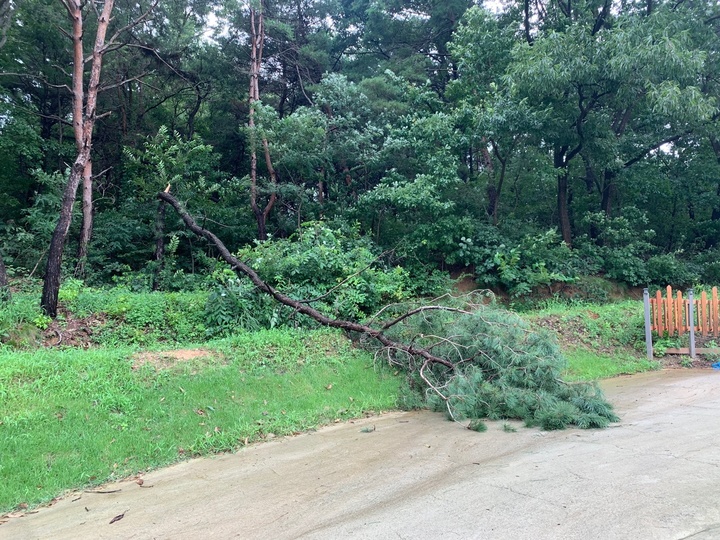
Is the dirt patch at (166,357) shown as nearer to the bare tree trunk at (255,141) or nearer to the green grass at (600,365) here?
the green grass at (600,365)

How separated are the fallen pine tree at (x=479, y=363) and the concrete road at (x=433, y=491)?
0.44 m

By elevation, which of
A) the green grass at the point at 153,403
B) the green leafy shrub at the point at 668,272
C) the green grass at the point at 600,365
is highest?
the green leafy shrub at the point at 668,272

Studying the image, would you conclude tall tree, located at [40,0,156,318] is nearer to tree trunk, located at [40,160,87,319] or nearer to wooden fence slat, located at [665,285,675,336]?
tree trunk, located at [40,160,87,319]

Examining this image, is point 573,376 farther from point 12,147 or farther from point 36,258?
point 12,147

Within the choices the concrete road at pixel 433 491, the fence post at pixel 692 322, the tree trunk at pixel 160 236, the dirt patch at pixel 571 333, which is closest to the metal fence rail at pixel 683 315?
the fence post at pixel 692 322

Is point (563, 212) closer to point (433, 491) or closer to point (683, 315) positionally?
point (683, 315)

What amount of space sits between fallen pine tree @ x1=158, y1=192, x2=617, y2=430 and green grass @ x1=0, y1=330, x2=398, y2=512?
0.57 m

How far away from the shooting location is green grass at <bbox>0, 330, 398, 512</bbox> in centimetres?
475

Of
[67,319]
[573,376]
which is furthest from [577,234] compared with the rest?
[67,319]

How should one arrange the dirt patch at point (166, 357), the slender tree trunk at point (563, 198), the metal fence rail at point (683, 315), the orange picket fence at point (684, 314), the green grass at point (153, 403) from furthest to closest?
1. the slender tree trunk at point (563, 198)
2. the orange picket fence at point (684, 314)
3. the metal fence rail at point (683, 315)
4. the dirt patch at point (166, 357)
5. the green grass at point (153, 403)

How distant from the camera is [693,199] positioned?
671 inches

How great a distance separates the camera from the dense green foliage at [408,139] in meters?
13.6

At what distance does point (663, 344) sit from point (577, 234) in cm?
869

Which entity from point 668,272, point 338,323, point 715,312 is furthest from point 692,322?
point 338,323
